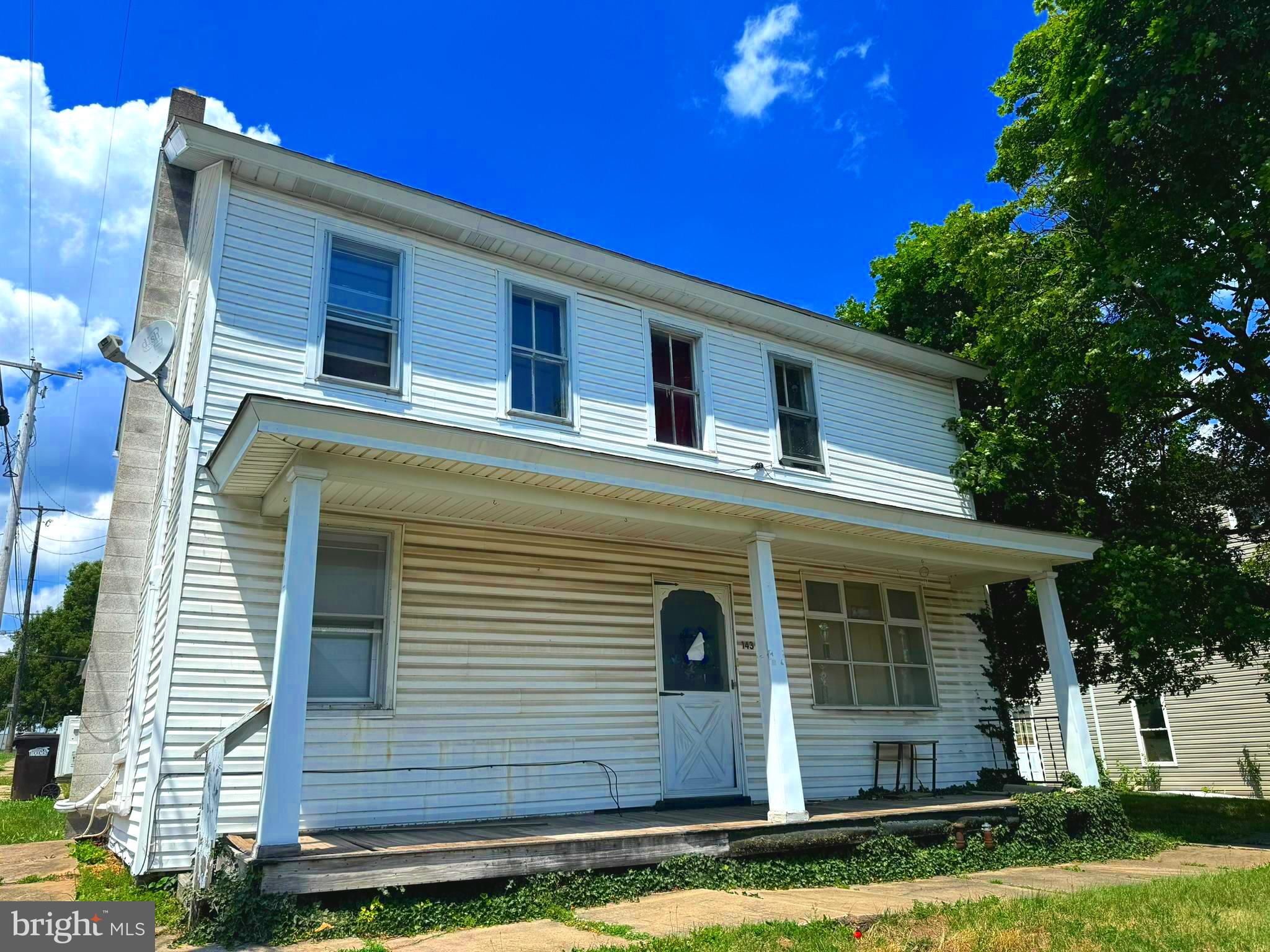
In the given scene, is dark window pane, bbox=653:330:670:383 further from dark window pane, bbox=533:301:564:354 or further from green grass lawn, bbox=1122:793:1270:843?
green grass lawn, bbox=1122:793:1270:843

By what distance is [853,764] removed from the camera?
10.7 metres

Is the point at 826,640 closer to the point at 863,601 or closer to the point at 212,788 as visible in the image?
the point at 863,601

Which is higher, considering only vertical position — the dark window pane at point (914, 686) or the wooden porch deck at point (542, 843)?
the dark window pane at point (914, 686)

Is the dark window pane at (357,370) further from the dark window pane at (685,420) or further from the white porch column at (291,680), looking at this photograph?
the dark window pane at (685,420)

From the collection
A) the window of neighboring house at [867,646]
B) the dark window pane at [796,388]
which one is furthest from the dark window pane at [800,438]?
the window of neighboring house at [867,646]

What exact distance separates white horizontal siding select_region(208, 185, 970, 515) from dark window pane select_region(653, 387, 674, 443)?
0.79 feet

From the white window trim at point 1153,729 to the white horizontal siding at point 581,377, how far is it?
12.8 metres

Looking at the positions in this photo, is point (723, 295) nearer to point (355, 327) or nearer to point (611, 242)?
point (611, 242)

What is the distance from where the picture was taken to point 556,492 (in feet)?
26.0

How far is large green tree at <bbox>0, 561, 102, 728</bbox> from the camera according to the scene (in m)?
46.3

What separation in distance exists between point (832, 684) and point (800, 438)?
322 cm

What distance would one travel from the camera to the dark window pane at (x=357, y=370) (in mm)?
8500

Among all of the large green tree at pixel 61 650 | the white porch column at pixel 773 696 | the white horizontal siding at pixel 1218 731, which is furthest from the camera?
the large green tree at pixel 61 650

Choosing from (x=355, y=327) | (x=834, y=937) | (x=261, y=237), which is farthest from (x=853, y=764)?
(x=261, y=237)
